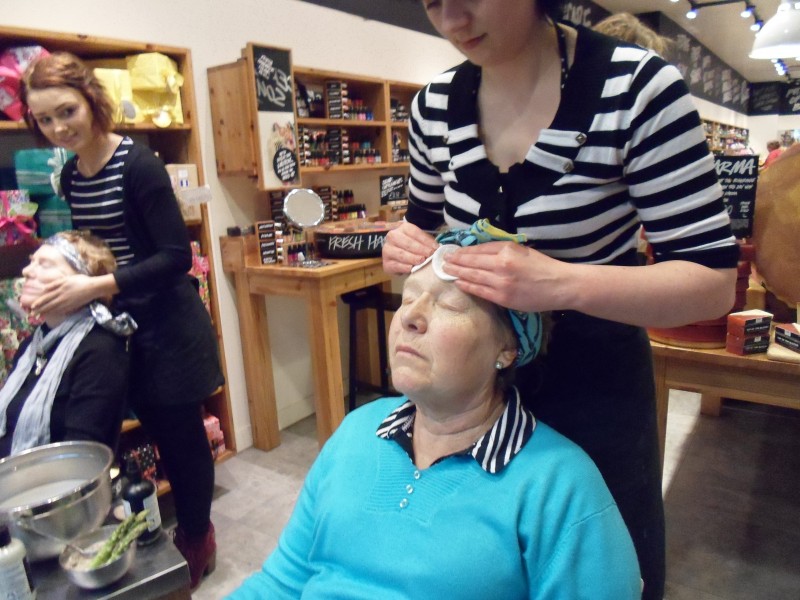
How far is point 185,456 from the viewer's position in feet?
6.73

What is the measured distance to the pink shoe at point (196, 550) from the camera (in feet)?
6.79

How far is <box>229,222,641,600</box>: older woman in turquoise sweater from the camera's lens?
2.73 ft

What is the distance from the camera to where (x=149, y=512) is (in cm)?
125

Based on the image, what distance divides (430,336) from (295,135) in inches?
86.3

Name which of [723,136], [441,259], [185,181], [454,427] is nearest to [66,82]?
[185,181]

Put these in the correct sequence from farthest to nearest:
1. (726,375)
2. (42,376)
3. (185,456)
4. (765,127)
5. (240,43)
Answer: (765,127), (240,43), (185,456), (726,375), (42,376)

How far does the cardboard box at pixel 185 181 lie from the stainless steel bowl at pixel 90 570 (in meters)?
1.63

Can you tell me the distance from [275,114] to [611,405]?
228 cm

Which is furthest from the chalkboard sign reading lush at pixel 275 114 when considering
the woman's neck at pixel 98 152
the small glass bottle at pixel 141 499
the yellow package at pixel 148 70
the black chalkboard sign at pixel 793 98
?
the black chalkboard sign at pixel 793 98

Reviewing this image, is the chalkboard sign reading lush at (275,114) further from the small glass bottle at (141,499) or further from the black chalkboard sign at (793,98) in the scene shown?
the black chalkboard sign at (793,98)

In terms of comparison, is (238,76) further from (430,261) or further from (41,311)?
(430,261)

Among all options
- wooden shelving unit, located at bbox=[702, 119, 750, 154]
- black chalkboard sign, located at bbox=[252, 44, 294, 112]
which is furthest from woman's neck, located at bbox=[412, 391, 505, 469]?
wooden shelving unit, located at bbox=[702, 119, 750, 154]

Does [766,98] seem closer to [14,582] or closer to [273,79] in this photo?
[273,79]

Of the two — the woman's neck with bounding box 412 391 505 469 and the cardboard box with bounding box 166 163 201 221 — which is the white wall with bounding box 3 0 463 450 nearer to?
the cardboard box with bounding box 166 163 201 221
